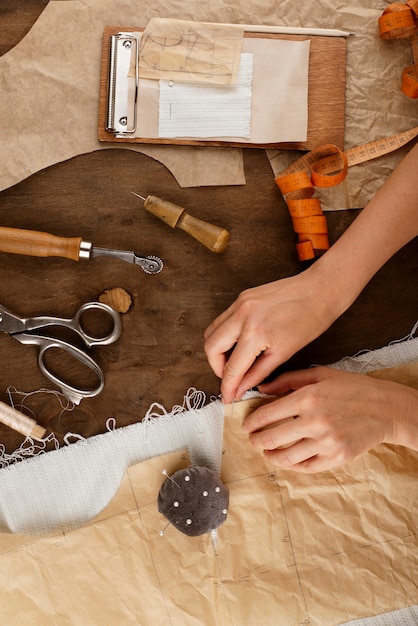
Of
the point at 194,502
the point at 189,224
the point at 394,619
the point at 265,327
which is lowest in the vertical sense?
the point at 394,619

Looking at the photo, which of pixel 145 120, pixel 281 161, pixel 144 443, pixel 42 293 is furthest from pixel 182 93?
pixel 144 443

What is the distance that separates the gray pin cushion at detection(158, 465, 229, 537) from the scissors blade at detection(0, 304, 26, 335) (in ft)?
1.27

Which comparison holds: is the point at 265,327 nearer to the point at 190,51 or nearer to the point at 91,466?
the point at 91,466

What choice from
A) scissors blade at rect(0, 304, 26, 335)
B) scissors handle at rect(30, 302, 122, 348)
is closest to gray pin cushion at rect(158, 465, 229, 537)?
scissors handle at rect(30, 302, 122, 348)

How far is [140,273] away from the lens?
4.04ft

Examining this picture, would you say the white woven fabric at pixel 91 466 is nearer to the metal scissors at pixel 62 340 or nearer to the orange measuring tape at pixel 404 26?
the metal scissors at pixel 62 340

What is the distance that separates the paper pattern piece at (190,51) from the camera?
123 cm

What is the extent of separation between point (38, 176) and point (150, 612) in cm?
83

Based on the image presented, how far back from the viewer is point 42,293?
1218 mm

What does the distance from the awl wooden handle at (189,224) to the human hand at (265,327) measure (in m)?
0.13

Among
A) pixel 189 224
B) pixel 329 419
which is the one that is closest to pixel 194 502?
pixel 329 419

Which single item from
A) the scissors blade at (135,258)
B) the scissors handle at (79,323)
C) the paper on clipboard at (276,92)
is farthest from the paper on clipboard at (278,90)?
the scissors handle at (79,323)

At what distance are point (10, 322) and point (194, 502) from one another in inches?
18.2

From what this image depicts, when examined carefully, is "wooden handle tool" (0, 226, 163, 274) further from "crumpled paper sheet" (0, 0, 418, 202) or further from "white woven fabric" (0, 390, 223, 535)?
"white woven fabric" (0, 390, 223, 535)
